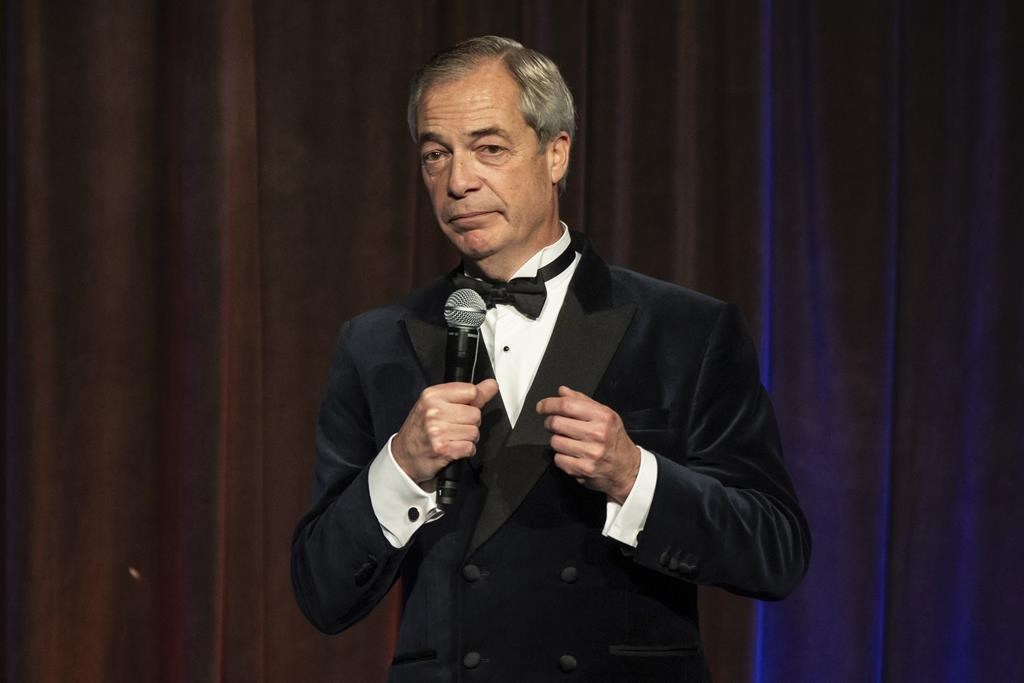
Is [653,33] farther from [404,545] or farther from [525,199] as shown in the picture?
[404,545]

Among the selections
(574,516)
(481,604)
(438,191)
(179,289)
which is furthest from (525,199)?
(179,289)

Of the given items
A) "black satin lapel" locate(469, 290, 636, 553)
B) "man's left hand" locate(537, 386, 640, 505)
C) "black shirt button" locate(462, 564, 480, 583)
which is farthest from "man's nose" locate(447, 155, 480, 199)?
"black shirt button" locate(462, 564, 480, 583)

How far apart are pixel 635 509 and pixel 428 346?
18.8 inches

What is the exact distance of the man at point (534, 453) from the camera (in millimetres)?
1644

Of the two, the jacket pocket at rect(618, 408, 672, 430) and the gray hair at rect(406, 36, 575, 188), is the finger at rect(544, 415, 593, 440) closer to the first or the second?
the jacket pocket at rect(618, 408, 672, 430)

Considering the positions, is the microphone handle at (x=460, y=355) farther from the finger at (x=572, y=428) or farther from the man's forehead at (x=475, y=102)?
the man's forehead at (x=475, y=102)

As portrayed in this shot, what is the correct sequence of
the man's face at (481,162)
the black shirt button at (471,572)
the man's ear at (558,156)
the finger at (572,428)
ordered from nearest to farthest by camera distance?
the finger at (572,428)
the black shirt button at (471,572)
the man's face at (481,162)
the man's ear at (558,156)

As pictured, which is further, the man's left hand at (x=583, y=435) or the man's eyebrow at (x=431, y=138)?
the man's eyebrow at (x=431, y=138)

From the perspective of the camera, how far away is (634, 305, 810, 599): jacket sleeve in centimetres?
163

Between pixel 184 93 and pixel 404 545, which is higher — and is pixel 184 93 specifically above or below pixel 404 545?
above

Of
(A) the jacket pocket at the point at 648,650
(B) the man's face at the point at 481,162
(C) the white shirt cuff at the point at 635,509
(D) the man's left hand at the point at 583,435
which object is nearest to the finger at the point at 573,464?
(D) the man's left hand at the point at 583,435

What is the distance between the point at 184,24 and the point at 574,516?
75.0 inches

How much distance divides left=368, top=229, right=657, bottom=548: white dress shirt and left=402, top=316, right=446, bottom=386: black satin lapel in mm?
74

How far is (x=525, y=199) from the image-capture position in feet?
6.26
